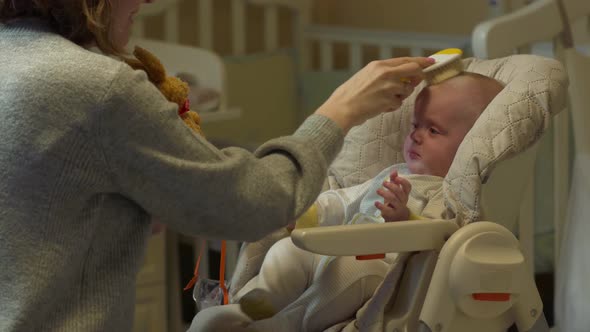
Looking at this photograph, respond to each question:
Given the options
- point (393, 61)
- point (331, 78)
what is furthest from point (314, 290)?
point (331, 78)

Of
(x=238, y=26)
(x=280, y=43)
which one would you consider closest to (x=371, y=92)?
(x=238, y=26)

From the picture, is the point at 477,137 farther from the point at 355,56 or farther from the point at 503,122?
the point at 355,56

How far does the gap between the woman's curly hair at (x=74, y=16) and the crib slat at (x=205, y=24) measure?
1847 mm

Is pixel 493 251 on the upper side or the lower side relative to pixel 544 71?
lower

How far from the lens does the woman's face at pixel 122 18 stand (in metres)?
1.17

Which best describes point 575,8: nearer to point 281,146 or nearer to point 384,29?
point 281,146

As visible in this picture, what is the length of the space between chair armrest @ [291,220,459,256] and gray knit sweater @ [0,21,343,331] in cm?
7

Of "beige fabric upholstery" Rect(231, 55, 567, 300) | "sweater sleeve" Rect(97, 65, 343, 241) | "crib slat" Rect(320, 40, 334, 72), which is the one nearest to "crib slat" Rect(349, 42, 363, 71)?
"crib slat" Rect(320, 40, 334, 72)

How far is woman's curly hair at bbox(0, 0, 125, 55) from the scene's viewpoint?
1116mm

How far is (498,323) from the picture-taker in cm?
137

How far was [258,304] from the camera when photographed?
57.0 inches

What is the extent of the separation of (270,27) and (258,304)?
5.96 feet

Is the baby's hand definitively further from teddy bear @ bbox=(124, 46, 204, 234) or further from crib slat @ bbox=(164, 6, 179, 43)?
crib slat @ bbox=(164, 6, 179, 43)

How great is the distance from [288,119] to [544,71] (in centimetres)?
174
